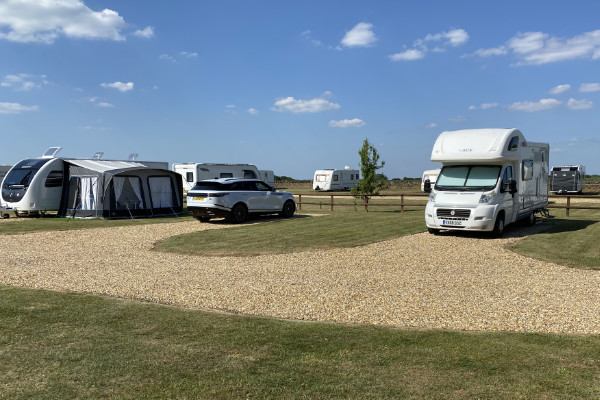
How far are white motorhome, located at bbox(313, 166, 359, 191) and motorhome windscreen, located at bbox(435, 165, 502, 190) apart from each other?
32875 mm

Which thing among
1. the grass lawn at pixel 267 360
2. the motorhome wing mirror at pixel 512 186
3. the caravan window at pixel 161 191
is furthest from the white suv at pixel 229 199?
the grass lawn at pixel 267 360

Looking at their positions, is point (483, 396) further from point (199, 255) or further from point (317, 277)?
point (199, 255)

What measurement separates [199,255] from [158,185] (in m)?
11.6

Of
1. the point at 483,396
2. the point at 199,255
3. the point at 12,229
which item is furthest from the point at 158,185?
the point at 483,396

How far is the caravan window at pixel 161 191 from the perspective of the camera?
21.7m

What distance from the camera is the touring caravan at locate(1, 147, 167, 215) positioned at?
20.7 metres

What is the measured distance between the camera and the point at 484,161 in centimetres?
1322

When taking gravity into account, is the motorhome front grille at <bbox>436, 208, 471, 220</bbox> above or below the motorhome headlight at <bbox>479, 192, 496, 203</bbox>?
below

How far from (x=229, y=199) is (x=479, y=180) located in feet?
26.7

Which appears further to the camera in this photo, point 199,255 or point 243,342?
point 199,255

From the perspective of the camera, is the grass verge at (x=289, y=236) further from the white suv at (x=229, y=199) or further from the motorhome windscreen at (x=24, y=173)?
the motorhome windscreen at (x=24, y=173)

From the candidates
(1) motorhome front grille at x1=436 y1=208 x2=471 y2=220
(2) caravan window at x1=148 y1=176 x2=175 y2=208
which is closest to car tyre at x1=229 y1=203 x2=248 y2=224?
(2) caravan window at x1=148 y1=176 x2=175 y2=208

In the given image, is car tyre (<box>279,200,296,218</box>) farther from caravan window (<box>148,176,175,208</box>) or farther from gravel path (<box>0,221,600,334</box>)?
gravel path (<box>0,221,600,334</box>)

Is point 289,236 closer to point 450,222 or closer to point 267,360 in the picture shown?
point 450,222
